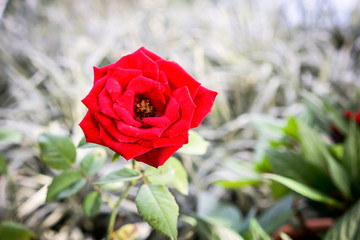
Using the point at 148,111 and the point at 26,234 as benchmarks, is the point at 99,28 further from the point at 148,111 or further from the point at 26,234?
the point at 148,111

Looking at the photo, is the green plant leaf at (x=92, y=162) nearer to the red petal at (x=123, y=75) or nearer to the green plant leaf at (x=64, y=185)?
the green plant leaf at (x=64, y=185)

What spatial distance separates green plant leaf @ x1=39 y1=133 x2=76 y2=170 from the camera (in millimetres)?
439

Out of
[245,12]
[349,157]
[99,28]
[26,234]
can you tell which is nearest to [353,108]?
[349,157]

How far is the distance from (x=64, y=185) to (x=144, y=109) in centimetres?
19

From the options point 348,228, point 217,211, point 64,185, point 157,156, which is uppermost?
point 157,156

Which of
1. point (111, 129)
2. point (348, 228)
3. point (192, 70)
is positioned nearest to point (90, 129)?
point (111, 129)

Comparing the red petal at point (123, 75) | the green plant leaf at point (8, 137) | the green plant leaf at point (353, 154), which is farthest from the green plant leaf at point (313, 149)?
the green plant leaf at point (8, 137)

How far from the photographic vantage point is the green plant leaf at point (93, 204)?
17.3 inches

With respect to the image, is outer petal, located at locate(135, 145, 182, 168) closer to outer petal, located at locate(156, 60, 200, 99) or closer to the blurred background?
outer petal, located at locate(156, 60, 200, 99)

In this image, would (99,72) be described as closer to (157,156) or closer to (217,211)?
(157,156)

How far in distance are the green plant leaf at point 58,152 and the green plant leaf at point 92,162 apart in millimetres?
23

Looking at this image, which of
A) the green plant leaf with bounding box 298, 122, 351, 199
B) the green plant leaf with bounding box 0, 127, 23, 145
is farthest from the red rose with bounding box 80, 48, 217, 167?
the green plant leaf with bounding box 298, 122, 351, 199

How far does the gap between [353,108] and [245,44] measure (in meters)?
0.96

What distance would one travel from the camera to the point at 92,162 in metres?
0.47
